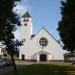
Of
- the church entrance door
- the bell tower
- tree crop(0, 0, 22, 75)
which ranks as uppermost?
the bell tower

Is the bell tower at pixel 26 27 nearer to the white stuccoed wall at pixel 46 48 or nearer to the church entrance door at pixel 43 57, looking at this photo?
the white stuccoed wall at pixel 46 48

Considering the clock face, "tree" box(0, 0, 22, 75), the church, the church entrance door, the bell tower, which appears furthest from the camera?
the bell tower

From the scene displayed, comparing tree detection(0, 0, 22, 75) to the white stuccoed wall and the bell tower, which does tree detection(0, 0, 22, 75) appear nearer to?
the white stuccoed wall

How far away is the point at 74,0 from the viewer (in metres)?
44.1

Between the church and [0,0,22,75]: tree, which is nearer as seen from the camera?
[0,0,22,75]: tree

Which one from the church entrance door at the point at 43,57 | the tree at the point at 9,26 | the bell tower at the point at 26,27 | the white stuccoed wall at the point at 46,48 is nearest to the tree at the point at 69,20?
the tree at the point at 9,26

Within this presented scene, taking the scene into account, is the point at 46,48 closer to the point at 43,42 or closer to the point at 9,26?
the point at 43,42

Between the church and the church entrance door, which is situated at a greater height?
the church

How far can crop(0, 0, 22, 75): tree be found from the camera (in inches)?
730

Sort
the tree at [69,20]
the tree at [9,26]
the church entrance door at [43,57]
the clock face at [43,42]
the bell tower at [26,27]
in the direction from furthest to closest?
the bell tower at [26,27]
the clock face at [43,42]
the church entrance door at [43,57]
the tree at [69,20]
the tree at [9,26]

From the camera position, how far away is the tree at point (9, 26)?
1853cm

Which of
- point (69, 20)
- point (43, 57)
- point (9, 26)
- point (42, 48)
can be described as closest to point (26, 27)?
point (42, 48)

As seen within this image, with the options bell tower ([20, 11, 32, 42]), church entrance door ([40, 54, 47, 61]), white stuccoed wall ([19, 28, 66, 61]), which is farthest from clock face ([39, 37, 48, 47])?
bell tower ([20, 11, 32, 42])

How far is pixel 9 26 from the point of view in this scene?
2069 cm
